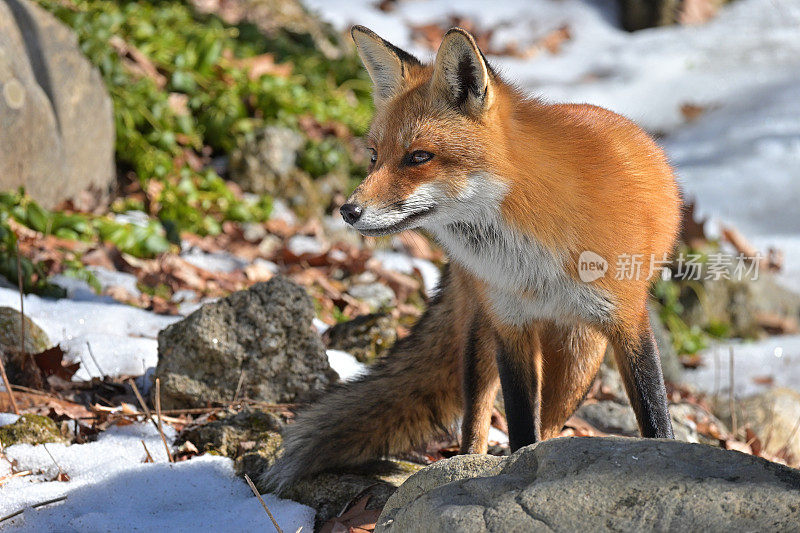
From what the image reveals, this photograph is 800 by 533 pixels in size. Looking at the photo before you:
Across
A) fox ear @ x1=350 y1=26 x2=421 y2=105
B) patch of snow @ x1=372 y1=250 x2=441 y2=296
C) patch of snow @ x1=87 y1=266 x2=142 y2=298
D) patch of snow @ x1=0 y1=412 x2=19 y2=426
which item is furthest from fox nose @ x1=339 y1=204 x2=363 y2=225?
patch of snow @ x1=372 y1=250 x2=441 y2=296

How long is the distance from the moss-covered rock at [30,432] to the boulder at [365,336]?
172cm

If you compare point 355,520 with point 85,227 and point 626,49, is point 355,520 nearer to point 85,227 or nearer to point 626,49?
point 85,227

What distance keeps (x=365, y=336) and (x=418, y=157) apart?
2.11 m

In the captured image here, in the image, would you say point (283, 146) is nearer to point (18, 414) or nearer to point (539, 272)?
point (18, 414)

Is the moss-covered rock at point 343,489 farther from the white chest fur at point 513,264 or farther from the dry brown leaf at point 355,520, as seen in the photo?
the white chest fur at point 513,264

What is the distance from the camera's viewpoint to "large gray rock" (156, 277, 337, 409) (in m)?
3.95

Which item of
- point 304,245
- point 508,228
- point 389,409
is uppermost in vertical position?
point 508,228

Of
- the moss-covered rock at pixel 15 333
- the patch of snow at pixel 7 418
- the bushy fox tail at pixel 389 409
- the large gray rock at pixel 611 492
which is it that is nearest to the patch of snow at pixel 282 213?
the moss-covered rock at pixel 15 333

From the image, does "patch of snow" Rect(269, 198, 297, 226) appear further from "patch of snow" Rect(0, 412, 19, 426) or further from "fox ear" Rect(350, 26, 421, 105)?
"fox ear" Rect(350, 26, 421, 105)

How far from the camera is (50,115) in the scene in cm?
601

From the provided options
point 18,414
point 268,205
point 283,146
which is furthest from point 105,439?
point 283,146

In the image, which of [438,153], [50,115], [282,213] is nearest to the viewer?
[438,153]

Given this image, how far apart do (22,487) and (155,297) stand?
216 centimetres

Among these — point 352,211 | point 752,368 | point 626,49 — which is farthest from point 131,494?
point 626,49
